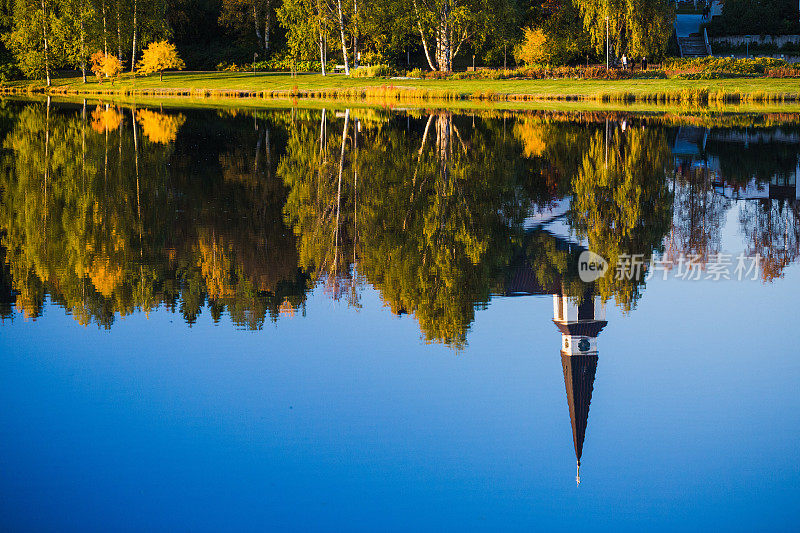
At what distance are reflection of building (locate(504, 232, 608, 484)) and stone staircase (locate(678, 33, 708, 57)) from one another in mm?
55723

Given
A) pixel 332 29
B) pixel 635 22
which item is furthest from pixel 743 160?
pixel 332 29

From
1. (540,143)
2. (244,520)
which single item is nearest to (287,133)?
(540,143)

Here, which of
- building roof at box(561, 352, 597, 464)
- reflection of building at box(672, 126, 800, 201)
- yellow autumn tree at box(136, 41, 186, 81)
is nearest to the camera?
building roof at box(561, 352, 597, 464)

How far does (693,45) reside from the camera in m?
68.3

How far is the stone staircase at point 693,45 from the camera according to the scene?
219 ft

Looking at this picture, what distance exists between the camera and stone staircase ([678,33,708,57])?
66812 mm

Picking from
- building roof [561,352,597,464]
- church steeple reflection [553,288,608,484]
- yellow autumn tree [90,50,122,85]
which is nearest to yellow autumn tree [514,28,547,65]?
yellow autumn tree [90,50,122,85]

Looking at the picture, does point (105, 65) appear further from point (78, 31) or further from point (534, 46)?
point (534, 46)

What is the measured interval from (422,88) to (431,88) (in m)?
0.54

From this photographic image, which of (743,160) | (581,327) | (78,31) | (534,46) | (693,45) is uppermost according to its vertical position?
(78,31)

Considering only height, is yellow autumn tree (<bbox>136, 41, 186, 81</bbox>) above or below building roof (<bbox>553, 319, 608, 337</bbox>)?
above

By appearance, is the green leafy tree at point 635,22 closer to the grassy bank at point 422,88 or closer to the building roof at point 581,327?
the grassy bank at point 422,88

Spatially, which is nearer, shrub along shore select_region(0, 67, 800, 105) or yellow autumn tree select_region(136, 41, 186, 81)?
shrub along shore select_region(0, 67, 800, 105)

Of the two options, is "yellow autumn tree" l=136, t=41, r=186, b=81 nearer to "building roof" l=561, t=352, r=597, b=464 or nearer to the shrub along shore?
the shrub along shore
